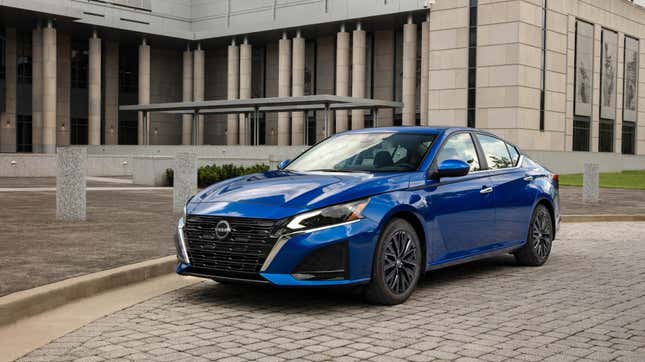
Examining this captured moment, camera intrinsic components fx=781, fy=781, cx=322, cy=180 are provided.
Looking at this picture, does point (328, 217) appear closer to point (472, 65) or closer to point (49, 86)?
point (472, 65)

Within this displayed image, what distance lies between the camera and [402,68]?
60469 mm

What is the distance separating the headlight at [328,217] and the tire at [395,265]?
0.37 metres

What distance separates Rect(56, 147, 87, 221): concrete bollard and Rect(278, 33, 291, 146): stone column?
49435 mm

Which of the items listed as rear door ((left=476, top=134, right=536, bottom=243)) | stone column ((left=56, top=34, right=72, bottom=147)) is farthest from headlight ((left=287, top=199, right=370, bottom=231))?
stone column ((left=56, top=34, right=72, bottom=147))

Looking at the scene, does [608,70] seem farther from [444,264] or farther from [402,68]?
[444,264]

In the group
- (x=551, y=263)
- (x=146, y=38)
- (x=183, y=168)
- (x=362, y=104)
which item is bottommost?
(x=551, y=263)

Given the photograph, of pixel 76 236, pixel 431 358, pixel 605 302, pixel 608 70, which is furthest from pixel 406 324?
pixel 608 70

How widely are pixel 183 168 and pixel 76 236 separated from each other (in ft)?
19.2

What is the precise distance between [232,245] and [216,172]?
21.0m

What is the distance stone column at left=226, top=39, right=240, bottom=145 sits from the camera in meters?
67.5

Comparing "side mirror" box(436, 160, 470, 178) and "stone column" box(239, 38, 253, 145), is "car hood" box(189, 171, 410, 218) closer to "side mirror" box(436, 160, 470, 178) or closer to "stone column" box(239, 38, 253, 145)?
"side mirror" box(436, 160, 470, 178)

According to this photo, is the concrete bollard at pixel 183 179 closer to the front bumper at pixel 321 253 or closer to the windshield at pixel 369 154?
the windshield at pixel 369 154

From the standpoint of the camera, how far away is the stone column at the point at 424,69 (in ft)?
177

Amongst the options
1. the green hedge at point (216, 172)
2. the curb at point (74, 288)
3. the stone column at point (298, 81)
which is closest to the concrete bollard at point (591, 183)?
the green hedge at point (216, 172)
